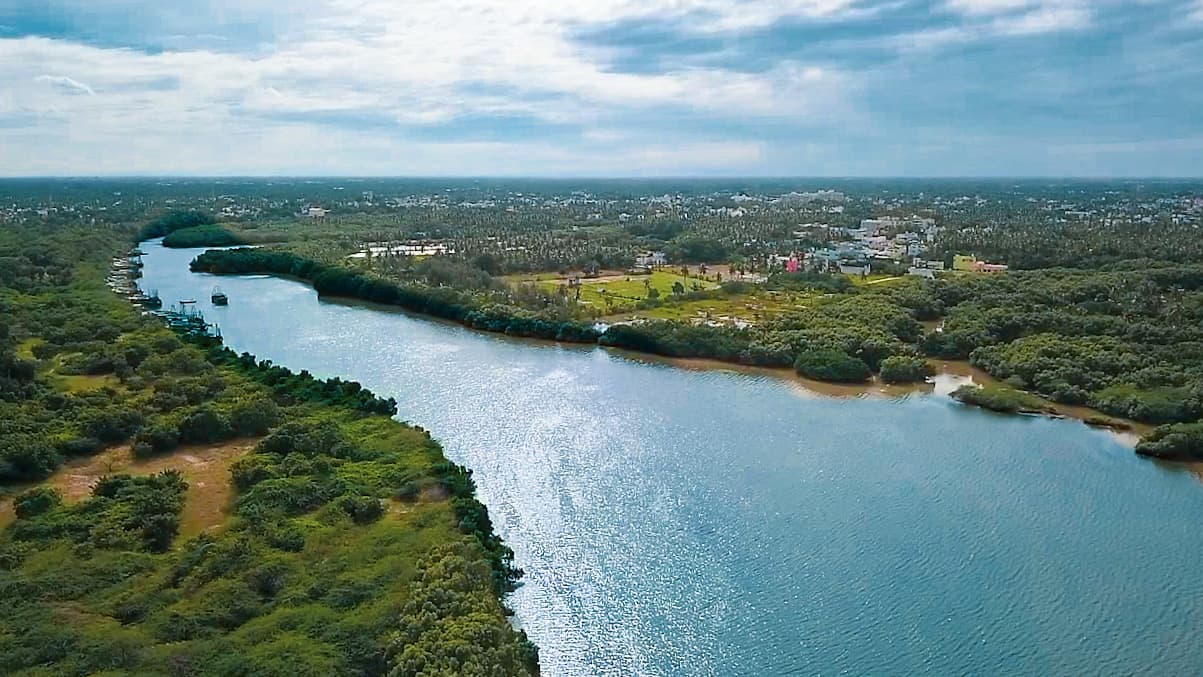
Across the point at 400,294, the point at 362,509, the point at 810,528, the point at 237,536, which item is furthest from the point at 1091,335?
the point at 400,294

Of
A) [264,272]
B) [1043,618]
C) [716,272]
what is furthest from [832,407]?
[264,272]

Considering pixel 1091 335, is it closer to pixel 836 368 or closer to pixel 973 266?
pixel 836 368

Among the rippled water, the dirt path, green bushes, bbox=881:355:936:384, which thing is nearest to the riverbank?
green bushes, bbox=881:355:936:384

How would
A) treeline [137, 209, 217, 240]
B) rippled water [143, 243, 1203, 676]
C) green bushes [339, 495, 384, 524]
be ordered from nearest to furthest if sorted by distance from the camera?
1. rippled water [143, 243, 1203, 676]
2. green bushes [339, 495, 384, 524]
3. treeline [137, 209, 217, 240]

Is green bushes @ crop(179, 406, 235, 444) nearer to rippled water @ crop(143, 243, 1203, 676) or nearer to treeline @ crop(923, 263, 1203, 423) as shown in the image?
rippled water @ crop(143, 243, 1203, 676)

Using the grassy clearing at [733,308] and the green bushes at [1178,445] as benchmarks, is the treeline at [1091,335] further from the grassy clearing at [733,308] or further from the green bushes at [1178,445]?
the grassy clearing at [733,308]

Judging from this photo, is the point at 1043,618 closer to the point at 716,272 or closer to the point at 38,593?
the point at 38,593
